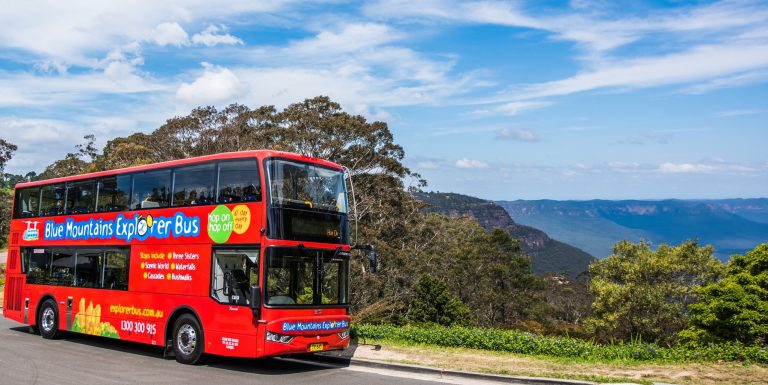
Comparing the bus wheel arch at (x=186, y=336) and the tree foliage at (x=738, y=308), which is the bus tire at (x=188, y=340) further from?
the tree foliage at (x=738, y=308)

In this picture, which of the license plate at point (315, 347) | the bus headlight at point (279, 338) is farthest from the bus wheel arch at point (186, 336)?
the license plate at point (315, 347)

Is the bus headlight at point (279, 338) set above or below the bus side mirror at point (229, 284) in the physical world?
below

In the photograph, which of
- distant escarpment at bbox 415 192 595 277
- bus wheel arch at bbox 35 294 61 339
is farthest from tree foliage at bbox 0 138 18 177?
distant escarpment at bbox 415 192 595 277

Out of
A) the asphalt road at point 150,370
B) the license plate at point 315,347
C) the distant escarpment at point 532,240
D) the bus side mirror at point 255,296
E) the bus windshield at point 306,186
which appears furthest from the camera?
the distant escarpment at point 532,240

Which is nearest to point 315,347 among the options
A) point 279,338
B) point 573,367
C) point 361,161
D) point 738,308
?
point 279,338

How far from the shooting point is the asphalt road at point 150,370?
11109 mm

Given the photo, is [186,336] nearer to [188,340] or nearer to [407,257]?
[188,340]

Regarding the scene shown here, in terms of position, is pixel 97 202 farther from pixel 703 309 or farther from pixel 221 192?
pixel 703 309

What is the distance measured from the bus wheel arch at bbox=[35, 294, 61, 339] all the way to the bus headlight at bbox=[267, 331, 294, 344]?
791 cm

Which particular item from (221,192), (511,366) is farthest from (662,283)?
(221,192)

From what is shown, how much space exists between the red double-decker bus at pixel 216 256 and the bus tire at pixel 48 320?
0.47m

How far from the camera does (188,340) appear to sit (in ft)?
42.8

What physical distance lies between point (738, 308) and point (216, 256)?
11.8 meters

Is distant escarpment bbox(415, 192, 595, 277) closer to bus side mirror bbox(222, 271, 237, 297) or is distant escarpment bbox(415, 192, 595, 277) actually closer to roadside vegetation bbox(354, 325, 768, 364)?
roadside vegetation bbox(354, 325, 768, 364)
